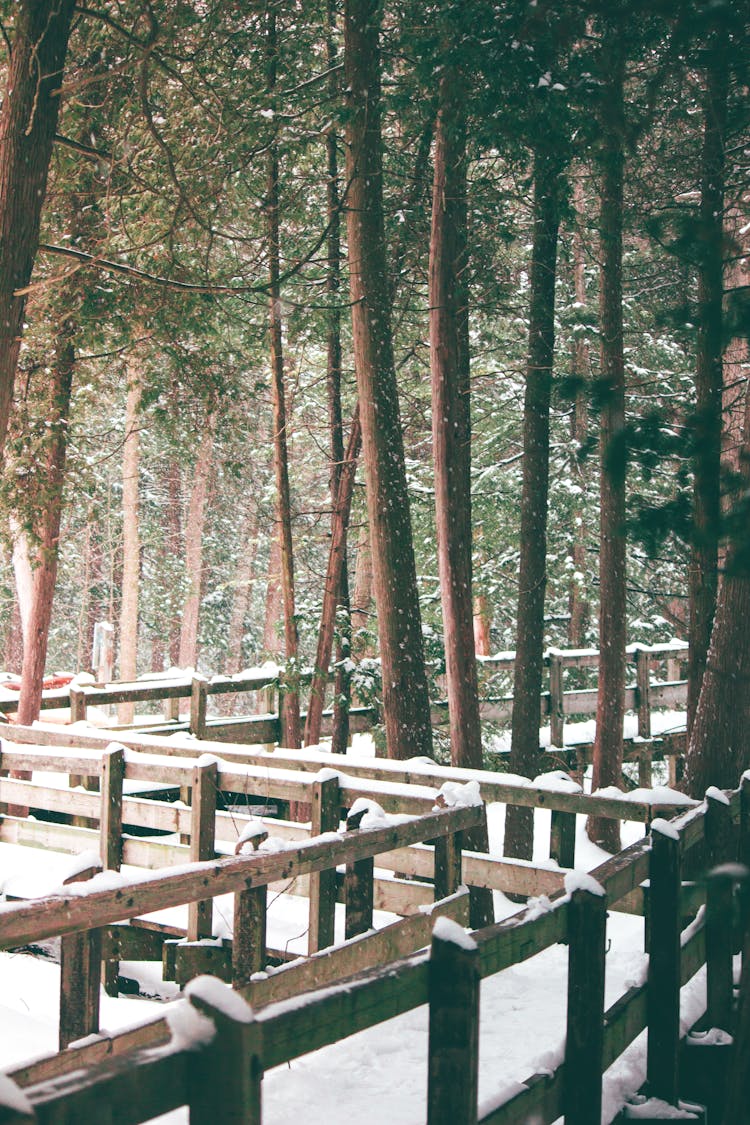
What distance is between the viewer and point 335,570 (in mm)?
13836

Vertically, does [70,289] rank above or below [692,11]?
above

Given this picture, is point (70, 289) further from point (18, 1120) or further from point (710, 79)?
point (18, 1120)

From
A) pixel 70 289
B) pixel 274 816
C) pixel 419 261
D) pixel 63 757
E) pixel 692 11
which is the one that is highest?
pixel 419 261

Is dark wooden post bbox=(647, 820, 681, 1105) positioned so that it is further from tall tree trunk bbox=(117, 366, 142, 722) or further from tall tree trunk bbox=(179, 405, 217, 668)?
tall tree trunk bbox=(179, 405, 217, 668)

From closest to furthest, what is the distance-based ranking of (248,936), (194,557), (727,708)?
(248,936)
(727,708)
(194,557)

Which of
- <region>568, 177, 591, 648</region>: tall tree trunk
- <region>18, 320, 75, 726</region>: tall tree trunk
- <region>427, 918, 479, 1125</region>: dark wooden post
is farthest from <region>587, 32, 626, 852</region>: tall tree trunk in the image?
<region>427, 918, 479, 1125</region>: dark wooden post

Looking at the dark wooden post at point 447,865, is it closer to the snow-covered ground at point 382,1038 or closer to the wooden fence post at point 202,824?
the snow-covered ground at point 382,1038

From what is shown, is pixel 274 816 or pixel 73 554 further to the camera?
pixel 73 554

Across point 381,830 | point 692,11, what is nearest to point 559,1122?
point 381,830

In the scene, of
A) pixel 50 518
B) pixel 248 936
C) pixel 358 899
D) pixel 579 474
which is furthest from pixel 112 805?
pixel 579 474

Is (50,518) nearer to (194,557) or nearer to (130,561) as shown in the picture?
(130,561)

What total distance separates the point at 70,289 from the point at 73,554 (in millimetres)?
23546

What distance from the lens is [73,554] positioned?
33.1 metres

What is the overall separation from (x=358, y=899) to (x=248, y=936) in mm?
590
